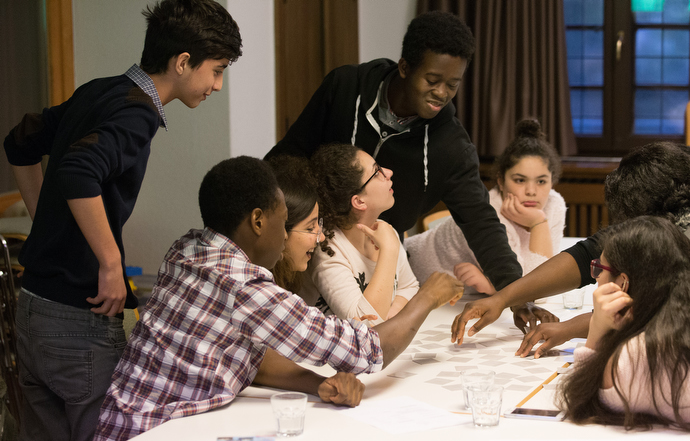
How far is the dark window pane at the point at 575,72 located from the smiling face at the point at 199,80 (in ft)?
14.2

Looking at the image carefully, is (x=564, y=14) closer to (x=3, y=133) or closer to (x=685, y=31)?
(x=685, y=31)

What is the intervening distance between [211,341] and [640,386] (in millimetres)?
830

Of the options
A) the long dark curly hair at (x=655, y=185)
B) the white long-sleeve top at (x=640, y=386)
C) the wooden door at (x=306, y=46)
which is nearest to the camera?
the white long-sleeve top at (x=640, y=386)

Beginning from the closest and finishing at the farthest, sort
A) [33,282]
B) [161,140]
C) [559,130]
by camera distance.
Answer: [33,282] → [161,140] → [559,130]

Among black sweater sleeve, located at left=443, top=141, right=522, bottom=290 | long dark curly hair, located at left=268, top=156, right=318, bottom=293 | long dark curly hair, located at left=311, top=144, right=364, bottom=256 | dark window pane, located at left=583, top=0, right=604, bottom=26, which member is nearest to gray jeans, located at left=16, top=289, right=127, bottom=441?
long dark curly hair, located at left=268, top=156, right=318, bottom=293

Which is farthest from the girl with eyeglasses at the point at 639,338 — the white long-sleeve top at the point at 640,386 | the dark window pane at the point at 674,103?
the dark window pane at the point at 674,103

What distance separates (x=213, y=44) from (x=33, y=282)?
70cm

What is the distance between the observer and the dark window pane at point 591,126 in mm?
5409

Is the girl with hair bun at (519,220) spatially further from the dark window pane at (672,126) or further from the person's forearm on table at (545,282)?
the dark window pane at (672,126)

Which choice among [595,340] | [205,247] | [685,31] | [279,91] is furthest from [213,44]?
[685,31]

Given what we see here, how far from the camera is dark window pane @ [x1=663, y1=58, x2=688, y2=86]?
5211 millimetres

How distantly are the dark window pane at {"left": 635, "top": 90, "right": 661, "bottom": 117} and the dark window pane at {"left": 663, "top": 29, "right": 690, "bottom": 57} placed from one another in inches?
12.4

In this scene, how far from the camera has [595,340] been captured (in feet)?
4.49

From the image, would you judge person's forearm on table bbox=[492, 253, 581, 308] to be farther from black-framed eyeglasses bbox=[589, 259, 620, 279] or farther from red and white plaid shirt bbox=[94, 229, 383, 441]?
red and white plaid shirt bbox=[94, 229, 383, 441]
